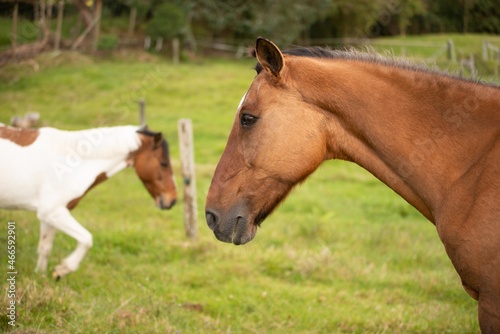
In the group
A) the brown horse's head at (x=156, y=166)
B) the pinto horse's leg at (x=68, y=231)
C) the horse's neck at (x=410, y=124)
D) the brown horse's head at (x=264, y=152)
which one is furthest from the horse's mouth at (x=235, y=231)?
the brown horse's head at (x=156, y=166)

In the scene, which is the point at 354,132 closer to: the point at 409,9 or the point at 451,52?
the point at 451,52

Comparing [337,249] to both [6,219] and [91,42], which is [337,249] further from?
[91,42]

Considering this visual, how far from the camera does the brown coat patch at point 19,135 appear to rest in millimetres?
5812

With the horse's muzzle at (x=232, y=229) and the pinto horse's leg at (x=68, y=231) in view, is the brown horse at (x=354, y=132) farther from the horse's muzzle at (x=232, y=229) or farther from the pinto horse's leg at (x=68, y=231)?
the pinto horse's leg at (x=68, y=231)

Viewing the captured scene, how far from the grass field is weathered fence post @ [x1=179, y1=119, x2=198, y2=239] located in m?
0.21

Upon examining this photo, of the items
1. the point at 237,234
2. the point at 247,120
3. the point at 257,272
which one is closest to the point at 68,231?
the point at 257,272

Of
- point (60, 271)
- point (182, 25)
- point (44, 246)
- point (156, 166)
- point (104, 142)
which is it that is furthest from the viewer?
point (182, 25)

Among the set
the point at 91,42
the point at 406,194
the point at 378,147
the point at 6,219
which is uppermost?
the point at 378,147

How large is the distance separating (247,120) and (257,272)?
147 inches

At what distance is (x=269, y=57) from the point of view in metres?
3.12

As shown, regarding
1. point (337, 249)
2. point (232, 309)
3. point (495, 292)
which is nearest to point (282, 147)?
point (495, 292)

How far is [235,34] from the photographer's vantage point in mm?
32188

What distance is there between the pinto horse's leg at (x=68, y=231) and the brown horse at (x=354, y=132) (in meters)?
3.03

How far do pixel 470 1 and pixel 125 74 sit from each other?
18562mm
